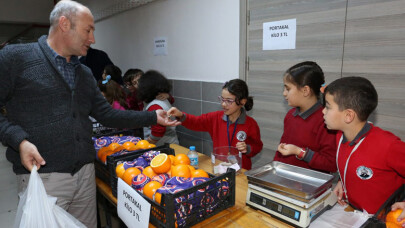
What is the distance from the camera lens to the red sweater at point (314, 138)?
148 centimetres

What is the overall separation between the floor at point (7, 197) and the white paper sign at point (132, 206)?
220cm

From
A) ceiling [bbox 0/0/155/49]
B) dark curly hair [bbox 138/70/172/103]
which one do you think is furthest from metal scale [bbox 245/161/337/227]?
ceiling [bbox 0/0/155/49]

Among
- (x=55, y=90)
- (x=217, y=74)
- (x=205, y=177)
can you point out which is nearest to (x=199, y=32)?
(x=217, y=74)

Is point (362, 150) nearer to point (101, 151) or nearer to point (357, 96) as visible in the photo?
point (357, 96)

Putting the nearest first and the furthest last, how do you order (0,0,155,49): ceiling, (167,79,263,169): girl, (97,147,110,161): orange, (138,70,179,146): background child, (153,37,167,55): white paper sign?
1. (97,147,110,161): orange
2. (167,79,263,169): girl
3. (138,70,179,146): background child
4. (153,37,167,55): white paper sign
5. (0,0,155,49): ceiling

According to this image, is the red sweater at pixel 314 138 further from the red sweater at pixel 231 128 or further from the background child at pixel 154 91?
the background child at pixel 154 91

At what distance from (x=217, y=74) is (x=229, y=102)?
40.2 inches

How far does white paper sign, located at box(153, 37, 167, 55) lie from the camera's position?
3738 mm

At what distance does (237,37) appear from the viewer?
2672mm

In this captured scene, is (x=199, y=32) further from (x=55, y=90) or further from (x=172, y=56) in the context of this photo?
(x=55, y=90)

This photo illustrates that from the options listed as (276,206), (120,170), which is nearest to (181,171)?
(120,170)

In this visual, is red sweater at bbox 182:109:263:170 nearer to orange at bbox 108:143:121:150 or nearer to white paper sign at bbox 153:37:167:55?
orange at bbox 108:143:121:150

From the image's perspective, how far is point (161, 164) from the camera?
1.33 m

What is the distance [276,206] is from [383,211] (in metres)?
0.42
